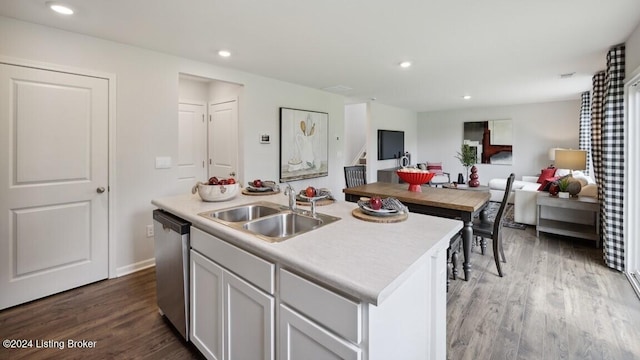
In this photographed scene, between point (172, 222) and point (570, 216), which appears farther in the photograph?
point (570, 216)

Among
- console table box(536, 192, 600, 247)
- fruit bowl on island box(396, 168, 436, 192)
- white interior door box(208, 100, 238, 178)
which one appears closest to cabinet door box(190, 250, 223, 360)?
fruit bowl on island box(396, 168, 436, 192)

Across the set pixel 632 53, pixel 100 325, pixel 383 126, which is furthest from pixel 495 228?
pixel 383 126

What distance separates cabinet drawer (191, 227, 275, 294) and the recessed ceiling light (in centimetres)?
184

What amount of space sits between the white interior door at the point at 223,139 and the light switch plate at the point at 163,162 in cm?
83

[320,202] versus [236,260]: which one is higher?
[320,202]

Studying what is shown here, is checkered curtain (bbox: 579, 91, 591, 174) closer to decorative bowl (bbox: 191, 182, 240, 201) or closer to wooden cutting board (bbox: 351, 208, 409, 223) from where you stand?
wooden cutting board (bbox: 351, 208, 409, 223)

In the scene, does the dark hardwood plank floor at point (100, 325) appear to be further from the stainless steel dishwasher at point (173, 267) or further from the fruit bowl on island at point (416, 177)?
the fruit bowl on island at point (416, 177)

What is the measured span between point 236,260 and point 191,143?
3455 millimetres

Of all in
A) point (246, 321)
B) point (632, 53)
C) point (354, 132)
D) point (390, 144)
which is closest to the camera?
point (246, 321)

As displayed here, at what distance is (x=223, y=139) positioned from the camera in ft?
13.8

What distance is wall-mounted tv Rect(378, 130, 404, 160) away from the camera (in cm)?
667

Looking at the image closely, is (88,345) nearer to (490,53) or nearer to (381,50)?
(381,50)

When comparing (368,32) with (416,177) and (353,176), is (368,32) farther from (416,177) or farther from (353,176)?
(353,176)

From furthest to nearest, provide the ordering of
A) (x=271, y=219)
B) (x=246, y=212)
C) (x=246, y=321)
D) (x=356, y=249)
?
(x=246, y=212) < (x=271, y=219) < (x=246, y=321) < (x=356, y=249)
